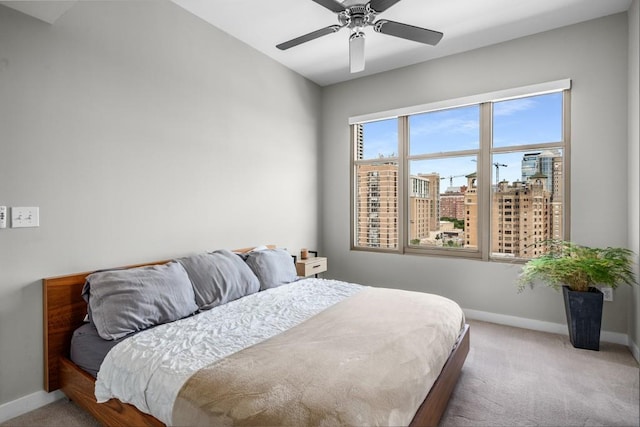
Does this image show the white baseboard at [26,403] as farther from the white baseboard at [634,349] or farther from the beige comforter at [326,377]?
the white baseboard at [634,349]

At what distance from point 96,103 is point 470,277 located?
146 inches

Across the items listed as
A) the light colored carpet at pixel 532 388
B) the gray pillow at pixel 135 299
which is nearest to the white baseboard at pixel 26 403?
the light colored carpet at pixel 532 388

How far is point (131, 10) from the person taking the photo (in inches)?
98.0

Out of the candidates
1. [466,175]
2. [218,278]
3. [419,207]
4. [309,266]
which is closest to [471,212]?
[466,175]

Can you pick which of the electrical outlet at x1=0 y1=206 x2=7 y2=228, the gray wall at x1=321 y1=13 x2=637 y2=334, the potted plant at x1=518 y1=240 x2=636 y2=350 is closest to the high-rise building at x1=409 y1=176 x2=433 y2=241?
the gray wall at x1=321 y1=13 x2=637 y2=334

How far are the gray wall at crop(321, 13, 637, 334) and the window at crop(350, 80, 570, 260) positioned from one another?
0.12 m

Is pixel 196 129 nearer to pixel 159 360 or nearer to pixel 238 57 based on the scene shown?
pixel 238 57

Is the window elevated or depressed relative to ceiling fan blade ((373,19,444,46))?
depressed

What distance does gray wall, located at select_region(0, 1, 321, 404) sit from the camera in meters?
1.97

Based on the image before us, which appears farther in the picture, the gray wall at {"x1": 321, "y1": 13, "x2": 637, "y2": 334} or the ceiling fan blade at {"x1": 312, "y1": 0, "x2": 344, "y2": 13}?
Result: the gray wall at {"x1": 321, "y1": 13, "x2": 637, "y2": 334}

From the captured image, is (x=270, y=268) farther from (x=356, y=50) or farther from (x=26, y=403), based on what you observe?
(x=356, y=50)

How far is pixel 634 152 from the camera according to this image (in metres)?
2.67

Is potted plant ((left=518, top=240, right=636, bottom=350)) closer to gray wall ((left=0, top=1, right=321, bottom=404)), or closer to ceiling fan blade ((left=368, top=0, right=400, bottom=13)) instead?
ceiling fan blade ((left=368, top=0, right=400, bottom=13))

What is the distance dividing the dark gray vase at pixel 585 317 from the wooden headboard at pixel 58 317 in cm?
373
